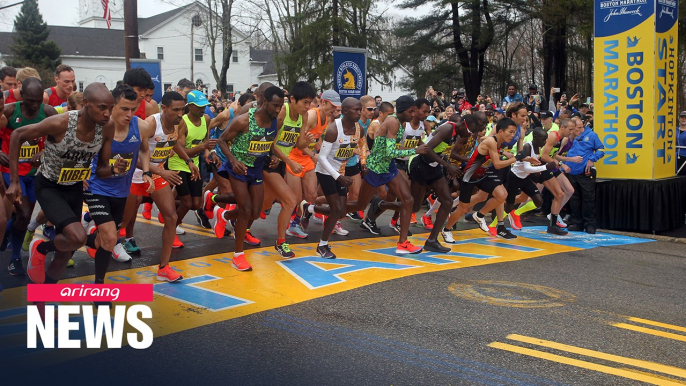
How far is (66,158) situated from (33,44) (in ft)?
190

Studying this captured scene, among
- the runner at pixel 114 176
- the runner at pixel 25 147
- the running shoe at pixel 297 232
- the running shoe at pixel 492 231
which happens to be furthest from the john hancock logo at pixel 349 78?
the runner at pixel 114 176

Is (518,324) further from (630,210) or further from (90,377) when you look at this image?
(630,210)

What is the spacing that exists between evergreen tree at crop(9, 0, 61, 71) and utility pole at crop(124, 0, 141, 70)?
1778 inches

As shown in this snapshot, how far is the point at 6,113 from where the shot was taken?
22.4 feet

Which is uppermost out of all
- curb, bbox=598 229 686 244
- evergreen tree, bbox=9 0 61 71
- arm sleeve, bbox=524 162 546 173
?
evergreen tree, bbox=9 0 61 71

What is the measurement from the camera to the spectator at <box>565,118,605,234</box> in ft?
36.2

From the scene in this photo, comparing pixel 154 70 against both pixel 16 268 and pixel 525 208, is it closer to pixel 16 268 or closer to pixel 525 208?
pixel 525 208

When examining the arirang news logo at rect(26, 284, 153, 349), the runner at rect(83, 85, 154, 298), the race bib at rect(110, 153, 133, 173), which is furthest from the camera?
the race bib at rect(110, 153, 133, 173)

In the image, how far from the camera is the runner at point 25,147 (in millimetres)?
6668

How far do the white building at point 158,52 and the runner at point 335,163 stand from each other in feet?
184

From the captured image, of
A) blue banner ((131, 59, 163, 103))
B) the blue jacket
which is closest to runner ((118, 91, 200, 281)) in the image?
the blue jacket

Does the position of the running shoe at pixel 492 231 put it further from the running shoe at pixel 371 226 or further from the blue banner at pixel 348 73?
the blue banner at pixel 348 73

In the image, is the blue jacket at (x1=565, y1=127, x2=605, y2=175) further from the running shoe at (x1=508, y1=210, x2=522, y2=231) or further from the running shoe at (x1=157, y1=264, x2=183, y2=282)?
the running shoe at (x1=157, y1=264, x2=183, y2=282)

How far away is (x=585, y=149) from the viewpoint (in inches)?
437
